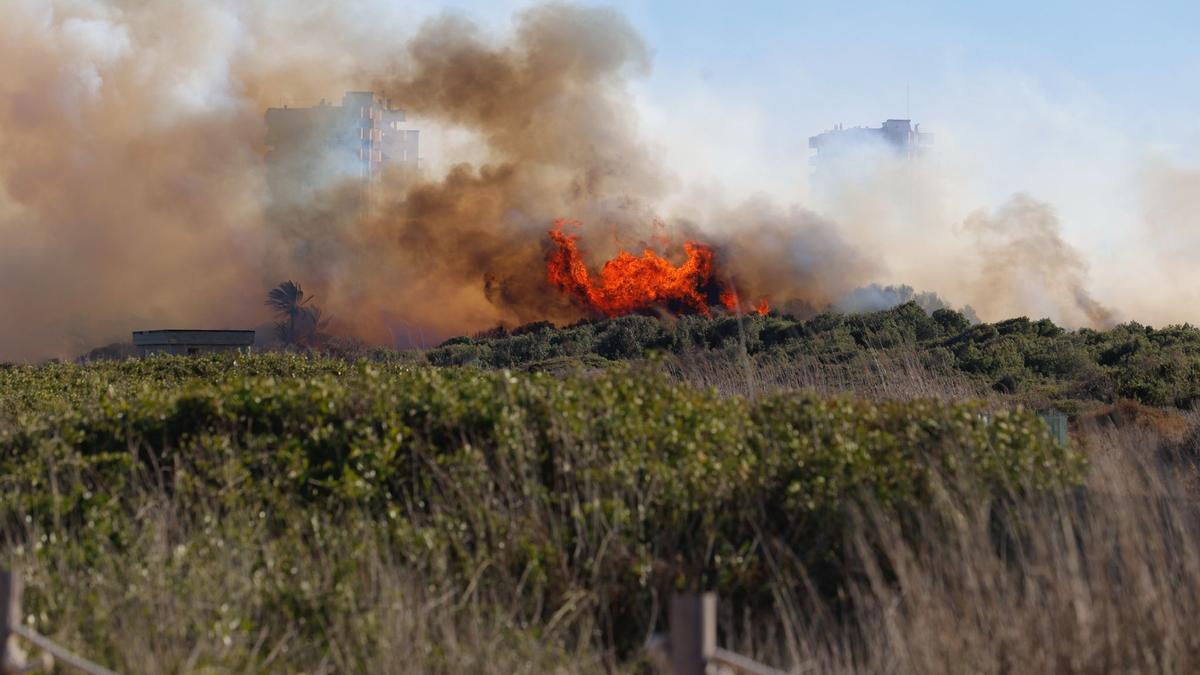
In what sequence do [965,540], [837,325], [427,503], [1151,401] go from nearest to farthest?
[965,540] → [427,503] → [1151,401] → [837,325]

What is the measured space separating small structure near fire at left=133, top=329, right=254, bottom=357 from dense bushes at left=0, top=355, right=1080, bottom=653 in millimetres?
20071

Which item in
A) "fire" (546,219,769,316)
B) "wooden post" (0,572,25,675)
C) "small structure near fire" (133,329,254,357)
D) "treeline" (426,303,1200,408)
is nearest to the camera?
"wooden post" (0,572,25,675)

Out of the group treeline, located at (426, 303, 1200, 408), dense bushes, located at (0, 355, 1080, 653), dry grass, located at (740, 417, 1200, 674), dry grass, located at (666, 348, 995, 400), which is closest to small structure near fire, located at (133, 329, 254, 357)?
treeline, located at (426, 303, 1200, 408)

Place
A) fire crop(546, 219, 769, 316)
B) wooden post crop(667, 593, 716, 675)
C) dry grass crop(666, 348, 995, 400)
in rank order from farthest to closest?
1. fire crop(546, 219, 769, 316)
2. dry grass crop(666, 348, 995, 400)
3. wooden post crop(667, 593, 716, 675)

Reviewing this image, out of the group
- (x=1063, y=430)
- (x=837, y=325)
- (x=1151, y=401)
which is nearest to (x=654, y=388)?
(x=1063, y=430)

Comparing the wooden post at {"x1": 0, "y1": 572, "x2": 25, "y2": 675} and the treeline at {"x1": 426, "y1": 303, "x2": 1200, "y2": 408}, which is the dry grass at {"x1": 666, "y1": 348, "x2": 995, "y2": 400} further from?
the wooden post at {"x1": 0, "y1": 572, "x2": 25, "y2": 675}

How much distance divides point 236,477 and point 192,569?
1171 millimetres

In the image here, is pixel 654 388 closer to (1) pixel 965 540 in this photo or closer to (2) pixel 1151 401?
(1) pixel 965 540

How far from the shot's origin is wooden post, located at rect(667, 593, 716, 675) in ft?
14.6

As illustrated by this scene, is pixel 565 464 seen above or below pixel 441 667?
above

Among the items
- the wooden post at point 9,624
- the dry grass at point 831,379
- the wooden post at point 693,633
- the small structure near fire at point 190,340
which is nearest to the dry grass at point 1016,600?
the wooden post at point 693,633

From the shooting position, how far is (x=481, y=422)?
902 cm

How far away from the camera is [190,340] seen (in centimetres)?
2962

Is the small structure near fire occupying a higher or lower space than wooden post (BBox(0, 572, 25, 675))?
higher
